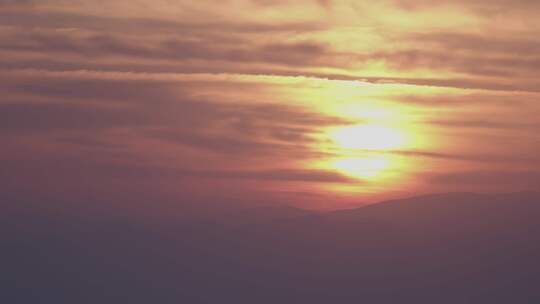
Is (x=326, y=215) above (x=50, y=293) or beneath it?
above

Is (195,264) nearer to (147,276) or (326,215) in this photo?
(147,276)

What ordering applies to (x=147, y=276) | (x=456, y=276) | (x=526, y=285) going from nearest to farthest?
(x=526, y=285) → (x=456, y=276) → (x=147, y=276)

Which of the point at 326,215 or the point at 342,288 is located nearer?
the point at 342,288

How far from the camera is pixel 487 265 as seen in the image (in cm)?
17288

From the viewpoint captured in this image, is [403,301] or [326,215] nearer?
[403,301]

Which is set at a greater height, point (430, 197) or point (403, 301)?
point (430, 197)

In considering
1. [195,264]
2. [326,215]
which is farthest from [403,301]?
[195,264]

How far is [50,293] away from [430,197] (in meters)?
66.1

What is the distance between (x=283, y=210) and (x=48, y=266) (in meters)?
42.2

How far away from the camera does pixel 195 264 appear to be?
626ft

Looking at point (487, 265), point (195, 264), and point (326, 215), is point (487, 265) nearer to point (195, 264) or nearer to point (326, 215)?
point (326, 215)

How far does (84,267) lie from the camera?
190 m

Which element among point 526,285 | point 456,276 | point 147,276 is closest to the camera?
point 526,285

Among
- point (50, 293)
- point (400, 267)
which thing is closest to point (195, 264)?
point (50, 293)
